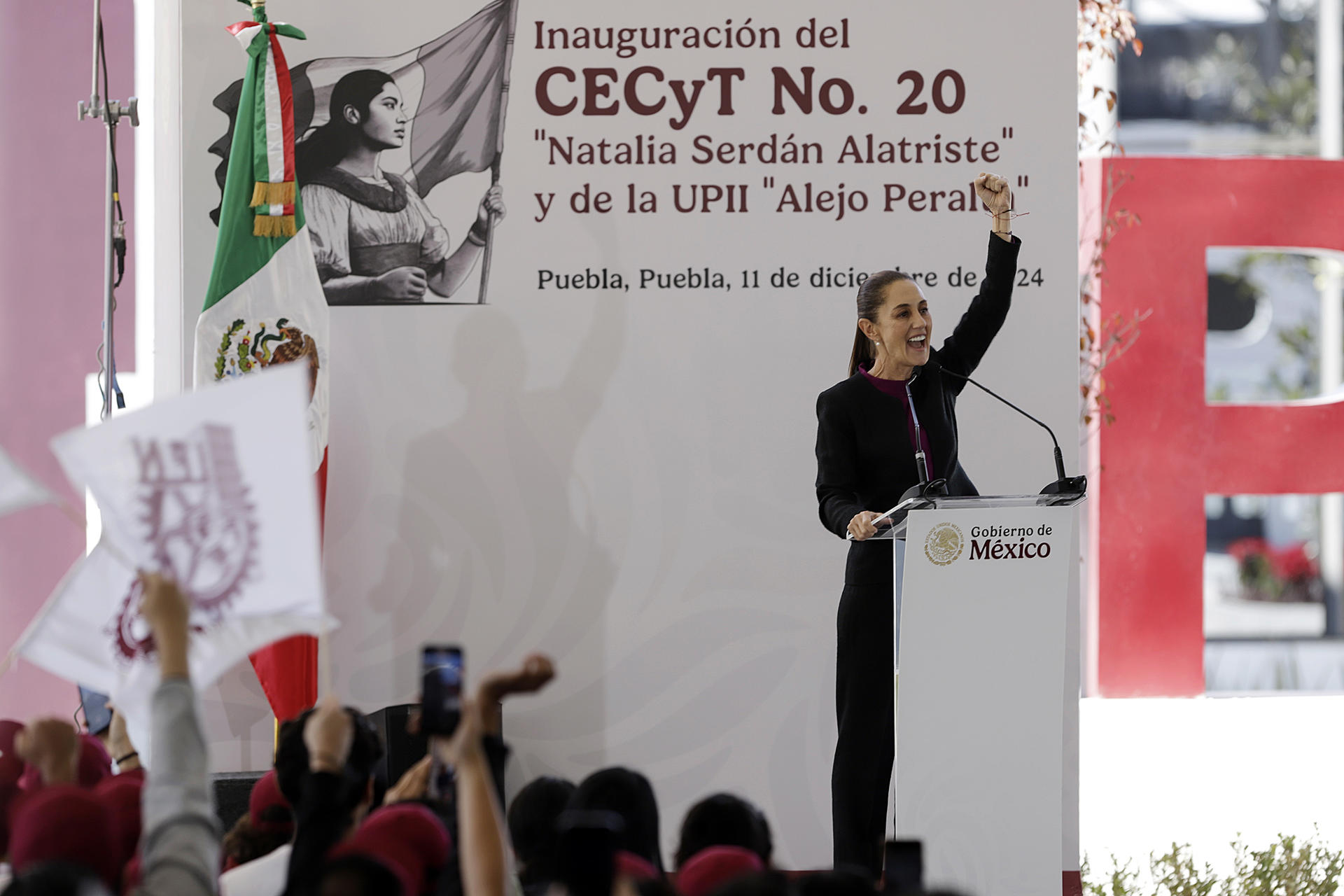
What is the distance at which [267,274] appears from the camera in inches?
145

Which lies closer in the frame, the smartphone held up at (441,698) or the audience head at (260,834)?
the smartphone held up at (441,698)

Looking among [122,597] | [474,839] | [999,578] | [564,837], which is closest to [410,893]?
[474,839]

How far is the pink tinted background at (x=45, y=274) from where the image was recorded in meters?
4.67

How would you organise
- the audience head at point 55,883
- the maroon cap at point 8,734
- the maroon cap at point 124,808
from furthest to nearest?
1. the maroon cap at point 8,734
2. the maroon cap at point 124,808
3. the audience head at point 55,883

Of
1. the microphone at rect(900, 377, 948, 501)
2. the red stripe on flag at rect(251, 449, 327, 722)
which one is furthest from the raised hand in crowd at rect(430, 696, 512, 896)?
Result: the red stripe on flag at rect(251, 449, 327, 722)

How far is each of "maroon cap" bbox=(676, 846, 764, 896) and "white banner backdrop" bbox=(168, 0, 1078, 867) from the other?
252 centimetres

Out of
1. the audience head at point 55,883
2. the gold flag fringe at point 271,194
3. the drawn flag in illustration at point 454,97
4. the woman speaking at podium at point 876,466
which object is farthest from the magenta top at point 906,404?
the audience head at point 55,883

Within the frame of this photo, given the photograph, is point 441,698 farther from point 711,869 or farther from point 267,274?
point 267,274

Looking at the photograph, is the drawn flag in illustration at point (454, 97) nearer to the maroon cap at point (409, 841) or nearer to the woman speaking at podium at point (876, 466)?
the woman speaking at podium at point (876, 466)

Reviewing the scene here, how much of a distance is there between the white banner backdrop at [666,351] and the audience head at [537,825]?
2.25m

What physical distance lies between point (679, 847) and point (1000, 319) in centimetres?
241

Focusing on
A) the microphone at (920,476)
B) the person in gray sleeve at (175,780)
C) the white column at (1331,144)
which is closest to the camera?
the person in gray sleeve at (175,780)

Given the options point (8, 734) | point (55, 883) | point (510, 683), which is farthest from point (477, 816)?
point (8, 734)

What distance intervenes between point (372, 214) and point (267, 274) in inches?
17.8
